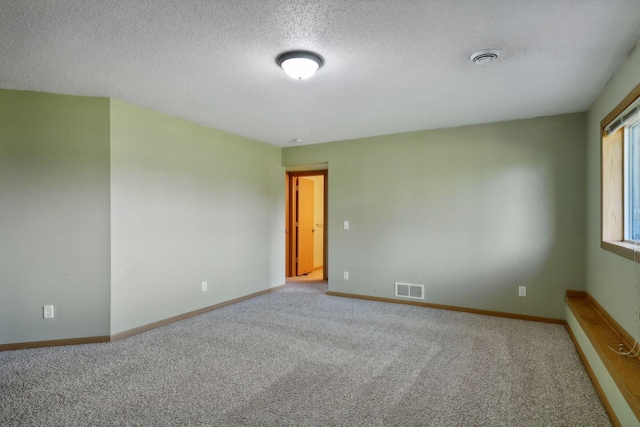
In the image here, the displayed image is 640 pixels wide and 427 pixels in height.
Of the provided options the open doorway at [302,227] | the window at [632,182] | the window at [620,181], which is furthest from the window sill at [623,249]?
the open doorway at [302,227]

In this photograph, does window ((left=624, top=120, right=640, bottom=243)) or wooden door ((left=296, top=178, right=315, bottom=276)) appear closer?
window ((left=624, top=120, right=640, bottom=243))

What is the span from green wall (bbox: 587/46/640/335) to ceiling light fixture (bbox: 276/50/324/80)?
82.7 inches

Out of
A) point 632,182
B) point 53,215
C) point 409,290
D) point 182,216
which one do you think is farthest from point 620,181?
point 53,215

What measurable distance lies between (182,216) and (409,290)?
10.2 ft

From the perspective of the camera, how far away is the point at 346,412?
215cm

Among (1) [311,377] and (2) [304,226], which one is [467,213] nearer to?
(1) [311,377]

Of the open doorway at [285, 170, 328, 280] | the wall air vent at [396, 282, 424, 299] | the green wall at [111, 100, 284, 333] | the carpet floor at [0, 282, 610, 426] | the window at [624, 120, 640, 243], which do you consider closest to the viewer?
the carpet floor at [0, 282, 610, 426]

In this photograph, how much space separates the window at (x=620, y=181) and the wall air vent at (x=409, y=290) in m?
2.16

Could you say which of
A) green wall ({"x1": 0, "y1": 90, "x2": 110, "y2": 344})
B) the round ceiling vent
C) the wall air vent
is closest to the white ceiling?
the round ceiling vent

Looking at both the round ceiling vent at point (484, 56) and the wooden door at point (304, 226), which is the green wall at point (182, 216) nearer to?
the wooden door at point (304, 226)

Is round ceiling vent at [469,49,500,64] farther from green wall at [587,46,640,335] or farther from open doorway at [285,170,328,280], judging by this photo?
open doorway at [285,170,328,280]

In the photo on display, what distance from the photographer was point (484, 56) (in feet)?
7.95

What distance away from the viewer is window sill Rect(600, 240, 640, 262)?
2.25 m

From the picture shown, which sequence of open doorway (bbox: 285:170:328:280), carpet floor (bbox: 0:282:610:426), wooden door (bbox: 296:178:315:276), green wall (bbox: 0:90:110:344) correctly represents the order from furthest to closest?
wooden door (bbox: 296:178:315:276)
open doorway (bbox: 285:170:328:280)
green wall (bbox: 0:90:110:344)
carpet floor (bbox: 0:282:610:426)
